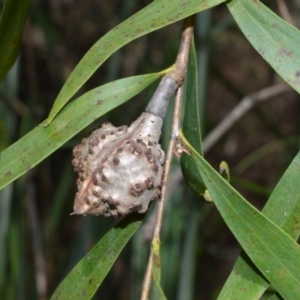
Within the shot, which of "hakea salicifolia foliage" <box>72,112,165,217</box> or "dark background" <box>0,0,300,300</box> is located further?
"dark background" <box>0,0,300,300</box>

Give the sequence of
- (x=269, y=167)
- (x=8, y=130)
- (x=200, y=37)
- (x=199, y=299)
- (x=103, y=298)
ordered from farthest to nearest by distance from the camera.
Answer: (x=269, y=167) < (x=199, y=299) < (x=103, y=298) < (x=8, y=130) < (x=200, y=37)

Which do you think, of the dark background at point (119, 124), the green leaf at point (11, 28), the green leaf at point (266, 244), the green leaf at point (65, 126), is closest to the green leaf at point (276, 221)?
the green leaf at point (266, 244)

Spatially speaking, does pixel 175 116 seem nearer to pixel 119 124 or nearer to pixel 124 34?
pixel 124 34

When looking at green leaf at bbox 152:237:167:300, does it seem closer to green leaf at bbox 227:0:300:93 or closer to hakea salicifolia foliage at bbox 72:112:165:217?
hakea salicifolia foliage at bbox 72:112:165:217

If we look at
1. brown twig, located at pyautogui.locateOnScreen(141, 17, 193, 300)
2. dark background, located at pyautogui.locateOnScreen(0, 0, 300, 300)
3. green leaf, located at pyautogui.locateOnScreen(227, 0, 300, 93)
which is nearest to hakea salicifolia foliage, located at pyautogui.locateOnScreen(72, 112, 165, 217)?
brown twig, located at pyautogui.locateOnScreen(141, 17, 193, 300)

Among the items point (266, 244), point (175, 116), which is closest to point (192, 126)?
point (175, 116)

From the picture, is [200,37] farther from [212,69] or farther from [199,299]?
[199,299]

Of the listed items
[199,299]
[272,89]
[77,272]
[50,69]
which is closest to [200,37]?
[272,89]
